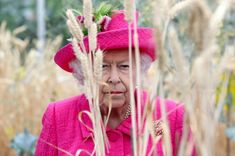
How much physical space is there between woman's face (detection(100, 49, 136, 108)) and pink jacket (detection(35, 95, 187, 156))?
121 mm

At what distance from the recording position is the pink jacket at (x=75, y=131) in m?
2.07

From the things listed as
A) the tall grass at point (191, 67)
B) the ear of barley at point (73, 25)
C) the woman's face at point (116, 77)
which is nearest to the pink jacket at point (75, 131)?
the woman's face at point (116, 77)

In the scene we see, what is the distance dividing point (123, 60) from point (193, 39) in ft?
3.18

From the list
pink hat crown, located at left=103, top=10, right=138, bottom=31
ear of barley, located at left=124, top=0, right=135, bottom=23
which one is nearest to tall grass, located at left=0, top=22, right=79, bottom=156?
pink hat crown, located at left=103, top=10, right=138, bottom=31

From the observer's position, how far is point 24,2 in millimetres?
12016

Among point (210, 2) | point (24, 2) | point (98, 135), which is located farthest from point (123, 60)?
point (24, 2)

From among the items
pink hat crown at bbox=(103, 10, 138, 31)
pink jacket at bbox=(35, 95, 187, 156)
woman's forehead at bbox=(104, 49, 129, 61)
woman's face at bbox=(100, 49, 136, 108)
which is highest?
pink hat crown at bbox=(103, 10, 138, 31)

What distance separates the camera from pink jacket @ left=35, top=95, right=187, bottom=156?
2.07 meters

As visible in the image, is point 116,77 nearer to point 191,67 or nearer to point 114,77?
point 114,77

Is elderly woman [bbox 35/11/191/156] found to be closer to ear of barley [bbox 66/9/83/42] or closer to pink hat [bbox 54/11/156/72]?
pink hat [bbox 54/11/156/72]

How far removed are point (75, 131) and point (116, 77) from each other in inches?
12.2

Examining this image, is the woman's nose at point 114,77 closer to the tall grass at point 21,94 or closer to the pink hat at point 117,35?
the pink hat at point 117,35

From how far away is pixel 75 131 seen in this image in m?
2.12

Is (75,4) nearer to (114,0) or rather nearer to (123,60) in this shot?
(114,0)
